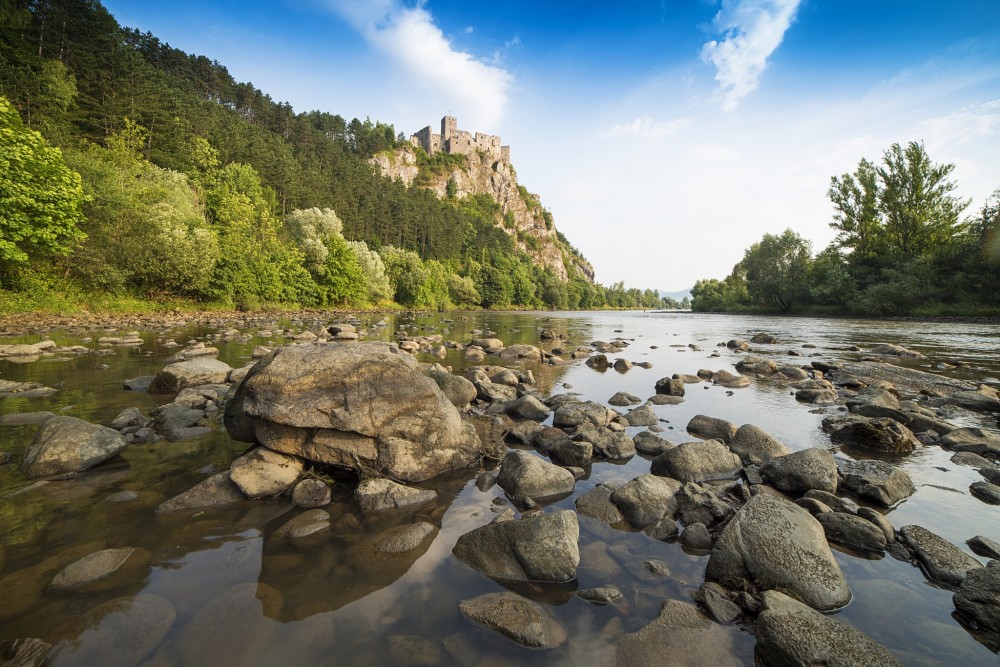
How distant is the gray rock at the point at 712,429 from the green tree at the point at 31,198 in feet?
115

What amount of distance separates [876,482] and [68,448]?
40.1 feet

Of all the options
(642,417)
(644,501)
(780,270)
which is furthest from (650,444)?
(780,270)

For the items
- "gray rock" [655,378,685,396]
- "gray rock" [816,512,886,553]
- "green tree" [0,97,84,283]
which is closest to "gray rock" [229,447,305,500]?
"gray rock" [816,512,886,553]

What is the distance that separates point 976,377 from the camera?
15406mm

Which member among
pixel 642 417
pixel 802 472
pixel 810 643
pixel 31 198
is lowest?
pixel 642 417

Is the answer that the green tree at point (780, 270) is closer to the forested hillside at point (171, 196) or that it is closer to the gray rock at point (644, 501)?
the forested hillside at point (171, 196)

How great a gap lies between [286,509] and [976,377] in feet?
77.7

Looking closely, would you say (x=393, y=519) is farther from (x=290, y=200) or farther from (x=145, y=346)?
(x=290, y=200)

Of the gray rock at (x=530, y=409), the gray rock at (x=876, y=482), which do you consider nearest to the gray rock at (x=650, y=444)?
the gray rock at (x=530, y=409)

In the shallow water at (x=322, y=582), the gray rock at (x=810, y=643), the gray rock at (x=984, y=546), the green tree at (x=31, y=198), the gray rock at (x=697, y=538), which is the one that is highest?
the green tree at (x=31, y=198)

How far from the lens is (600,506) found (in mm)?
5531

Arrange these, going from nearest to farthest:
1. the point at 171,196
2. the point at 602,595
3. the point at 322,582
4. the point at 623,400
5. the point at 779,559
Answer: the point at 602,595, the point at 322,582, the point at 779,559, the point at 623,400, the point at 171,196

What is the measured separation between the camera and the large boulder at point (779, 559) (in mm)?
3869

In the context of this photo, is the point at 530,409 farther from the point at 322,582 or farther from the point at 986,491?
the point at 986,491
